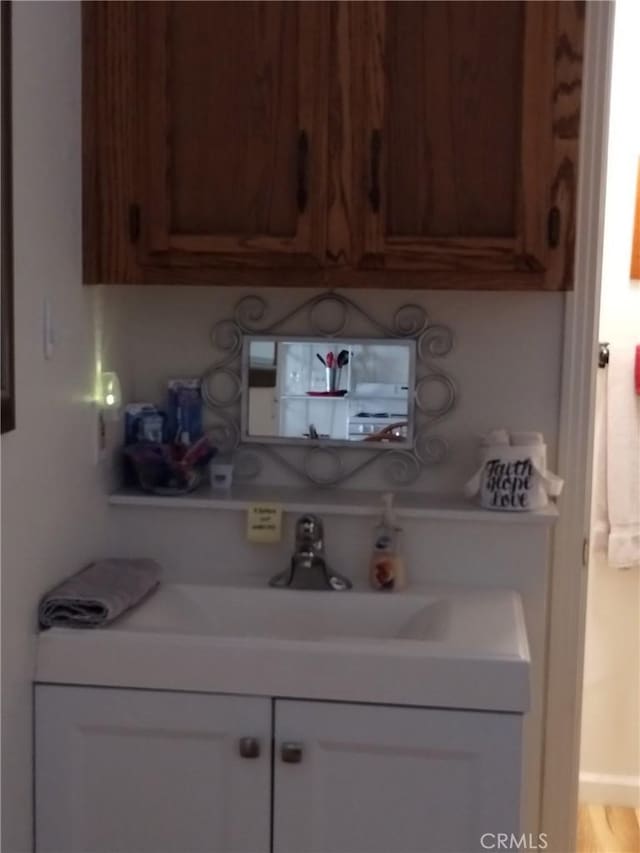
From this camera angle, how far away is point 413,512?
2127mm

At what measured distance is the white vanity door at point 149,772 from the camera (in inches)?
69.8

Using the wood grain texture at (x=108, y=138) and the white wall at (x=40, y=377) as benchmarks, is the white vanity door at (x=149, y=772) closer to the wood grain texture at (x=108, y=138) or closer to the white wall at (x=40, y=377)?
the white wall at (x=40, y=377)

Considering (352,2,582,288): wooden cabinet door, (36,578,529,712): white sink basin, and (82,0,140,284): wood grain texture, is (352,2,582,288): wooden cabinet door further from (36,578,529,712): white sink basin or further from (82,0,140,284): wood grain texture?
(36,578,529,712): white sink basin

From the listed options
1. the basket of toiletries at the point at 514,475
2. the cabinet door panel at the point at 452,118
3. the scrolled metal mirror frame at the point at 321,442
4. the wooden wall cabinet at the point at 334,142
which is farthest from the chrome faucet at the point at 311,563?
the cabinet door panel at the point at 452,118

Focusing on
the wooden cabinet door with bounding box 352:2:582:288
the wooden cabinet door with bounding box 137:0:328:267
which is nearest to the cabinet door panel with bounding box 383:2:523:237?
the wooden cabinet door with bounding box 352:2:582:288

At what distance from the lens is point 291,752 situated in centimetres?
174

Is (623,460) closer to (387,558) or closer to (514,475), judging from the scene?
(514,475)

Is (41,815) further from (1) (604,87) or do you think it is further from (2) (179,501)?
(1) (604,87)

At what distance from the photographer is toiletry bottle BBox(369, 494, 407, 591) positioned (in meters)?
2.08

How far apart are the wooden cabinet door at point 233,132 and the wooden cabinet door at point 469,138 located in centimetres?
9

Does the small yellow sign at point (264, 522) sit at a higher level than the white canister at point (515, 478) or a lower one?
lower

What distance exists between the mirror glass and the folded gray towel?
1.49 ft

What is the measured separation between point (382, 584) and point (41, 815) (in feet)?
2.39

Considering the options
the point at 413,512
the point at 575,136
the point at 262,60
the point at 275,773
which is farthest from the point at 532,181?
the point at 275,773
